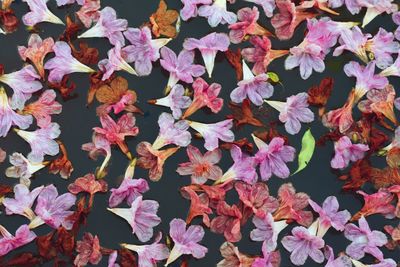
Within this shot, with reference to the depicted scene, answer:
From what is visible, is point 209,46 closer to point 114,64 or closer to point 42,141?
point 114,64

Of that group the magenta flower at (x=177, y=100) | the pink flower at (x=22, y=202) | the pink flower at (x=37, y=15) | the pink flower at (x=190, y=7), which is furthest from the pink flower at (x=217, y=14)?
the pink flower at (x=22, y=202)

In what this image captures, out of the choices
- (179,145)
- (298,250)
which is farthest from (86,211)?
(298,250)

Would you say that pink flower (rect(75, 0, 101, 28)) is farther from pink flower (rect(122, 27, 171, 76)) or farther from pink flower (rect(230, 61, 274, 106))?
pink flower (rect(230, 61, 274, 106))

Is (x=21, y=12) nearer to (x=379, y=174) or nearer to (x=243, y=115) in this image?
(x=243, y=115)

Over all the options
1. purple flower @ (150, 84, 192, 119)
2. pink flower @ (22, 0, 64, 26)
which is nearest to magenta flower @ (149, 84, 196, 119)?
purple flower @ (150, 84, 192, 119)

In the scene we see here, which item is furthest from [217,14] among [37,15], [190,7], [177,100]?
[37,15]

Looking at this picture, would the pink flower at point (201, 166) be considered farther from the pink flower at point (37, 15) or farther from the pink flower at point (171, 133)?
the pink flower at point (37, 15)
